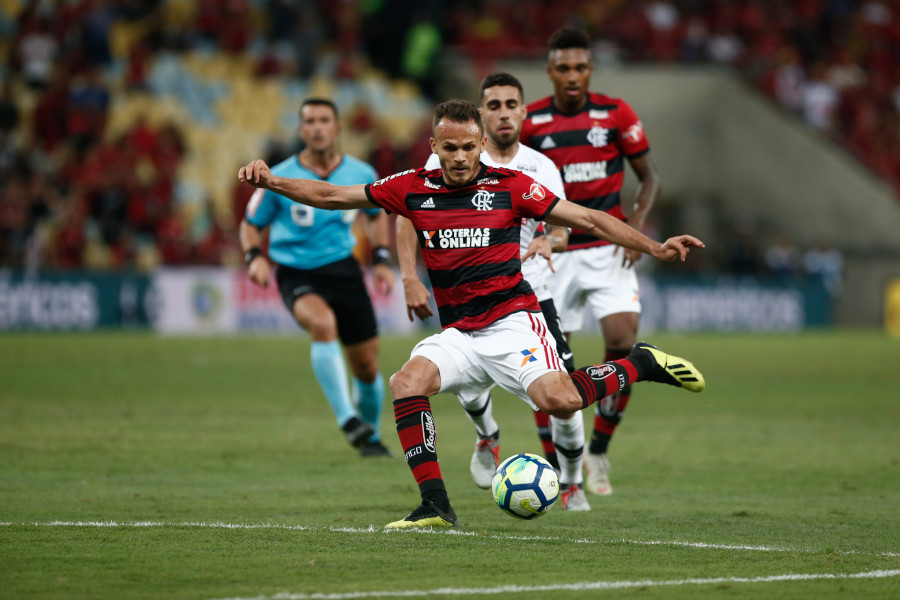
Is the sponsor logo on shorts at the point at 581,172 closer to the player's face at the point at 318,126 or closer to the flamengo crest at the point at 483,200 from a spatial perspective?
the flamengo crest at the point at 483,200

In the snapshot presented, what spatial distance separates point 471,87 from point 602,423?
21.9 metres

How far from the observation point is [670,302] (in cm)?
2878

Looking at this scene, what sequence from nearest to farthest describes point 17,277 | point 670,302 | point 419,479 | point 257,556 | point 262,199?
point 257,556
point 419,479
point 262,199
point 17,277
point 670,302

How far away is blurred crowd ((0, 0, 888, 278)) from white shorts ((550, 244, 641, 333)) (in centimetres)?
1711

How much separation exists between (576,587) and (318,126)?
19.9ft

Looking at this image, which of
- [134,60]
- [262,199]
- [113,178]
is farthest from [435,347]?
[134,60]

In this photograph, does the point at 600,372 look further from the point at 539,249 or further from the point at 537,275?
the point at 537,275

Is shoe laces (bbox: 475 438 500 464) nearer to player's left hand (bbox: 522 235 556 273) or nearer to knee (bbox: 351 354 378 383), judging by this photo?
player's left hand (bbox: 522 235 556 273)

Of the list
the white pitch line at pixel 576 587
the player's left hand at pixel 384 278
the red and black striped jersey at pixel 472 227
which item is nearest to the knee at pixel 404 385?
the red and black striped jersey at pixel 472 227

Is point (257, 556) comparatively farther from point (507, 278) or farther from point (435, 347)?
point (507, 278)

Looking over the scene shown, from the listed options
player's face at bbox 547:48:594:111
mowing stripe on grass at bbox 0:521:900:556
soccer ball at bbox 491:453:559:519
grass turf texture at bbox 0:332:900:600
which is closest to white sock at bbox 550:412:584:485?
grass turf texture at bbox 0:332:900:600

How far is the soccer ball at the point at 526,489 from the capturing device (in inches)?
258

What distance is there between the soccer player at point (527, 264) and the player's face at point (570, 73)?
33.4 inches

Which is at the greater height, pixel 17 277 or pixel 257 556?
pixel 257 556
